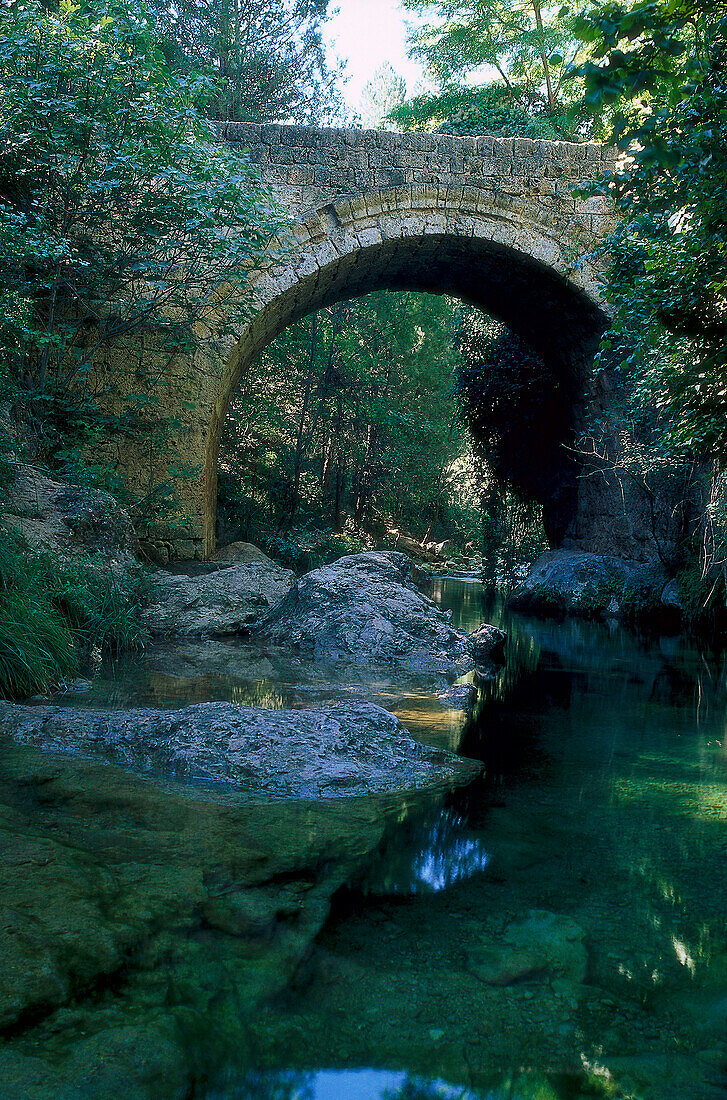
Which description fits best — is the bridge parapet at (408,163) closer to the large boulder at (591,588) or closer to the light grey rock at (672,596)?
the large boulder at (591,588)

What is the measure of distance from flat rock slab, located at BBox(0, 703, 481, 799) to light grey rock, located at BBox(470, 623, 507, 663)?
8.50 ft

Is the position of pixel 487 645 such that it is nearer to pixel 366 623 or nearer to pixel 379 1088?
pixel 366 623

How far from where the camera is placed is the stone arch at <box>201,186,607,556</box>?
28.6ft

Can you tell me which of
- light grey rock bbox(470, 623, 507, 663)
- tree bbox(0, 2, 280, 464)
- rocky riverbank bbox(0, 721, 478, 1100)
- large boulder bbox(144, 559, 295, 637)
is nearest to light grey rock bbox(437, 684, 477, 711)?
light grey rock bbox(470, 623, 507, 663)

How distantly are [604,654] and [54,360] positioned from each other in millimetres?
6576

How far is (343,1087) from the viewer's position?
1194mm

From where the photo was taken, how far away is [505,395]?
12312 mm

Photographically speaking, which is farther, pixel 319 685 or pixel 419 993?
pixel 319 685

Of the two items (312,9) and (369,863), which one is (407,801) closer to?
(369,863)

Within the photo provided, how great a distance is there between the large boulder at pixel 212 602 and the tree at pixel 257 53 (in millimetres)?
10311

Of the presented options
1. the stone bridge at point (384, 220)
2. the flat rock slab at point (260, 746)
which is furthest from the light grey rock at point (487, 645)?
the stone bridge at point (384, 220)

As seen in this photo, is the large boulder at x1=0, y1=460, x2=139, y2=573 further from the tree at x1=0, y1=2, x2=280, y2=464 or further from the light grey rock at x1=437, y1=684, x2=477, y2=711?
the light grey rock at x1=437, y1=684, x2=477, y2=711

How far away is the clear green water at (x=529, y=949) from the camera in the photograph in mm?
1225

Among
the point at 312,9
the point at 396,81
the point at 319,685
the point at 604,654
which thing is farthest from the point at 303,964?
the point at 396,81
